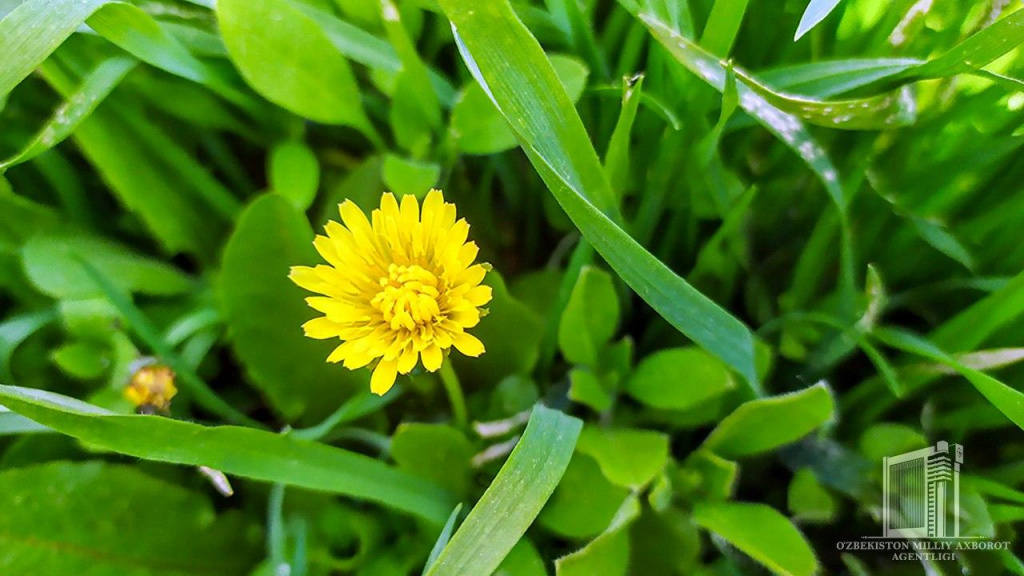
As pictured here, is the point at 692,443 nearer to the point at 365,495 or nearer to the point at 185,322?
the point at 365,495

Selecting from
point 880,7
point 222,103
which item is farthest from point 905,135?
point 222,103

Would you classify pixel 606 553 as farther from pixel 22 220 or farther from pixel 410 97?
pixel 22 220

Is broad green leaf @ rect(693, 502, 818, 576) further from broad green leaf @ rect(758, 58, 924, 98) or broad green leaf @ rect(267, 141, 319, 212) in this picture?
broad green leaf @ rect(267, 141, 319, 212)

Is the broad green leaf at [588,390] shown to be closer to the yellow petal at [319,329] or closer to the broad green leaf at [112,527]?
the yellow petal at [319,329]

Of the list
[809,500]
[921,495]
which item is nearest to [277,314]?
[809,500]

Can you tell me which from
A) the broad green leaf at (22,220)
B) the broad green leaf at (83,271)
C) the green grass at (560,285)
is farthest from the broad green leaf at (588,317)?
the broad green leaf at (22,220)

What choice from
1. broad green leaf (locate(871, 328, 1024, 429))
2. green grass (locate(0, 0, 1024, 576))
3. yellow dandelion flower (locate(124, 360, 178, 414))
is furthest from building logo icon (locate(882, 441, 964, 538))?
yellow dandelion flower (locate(124, 360, 178, 414))
